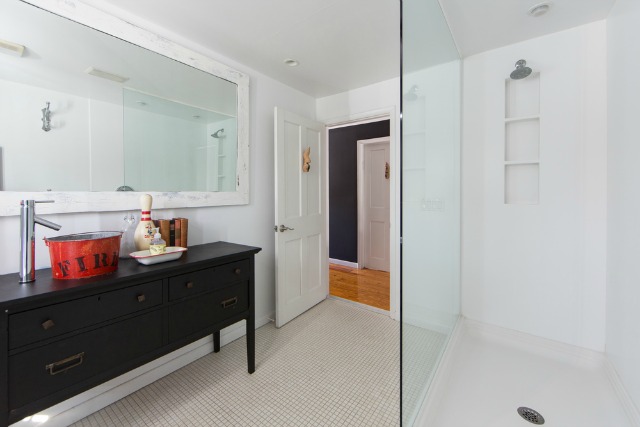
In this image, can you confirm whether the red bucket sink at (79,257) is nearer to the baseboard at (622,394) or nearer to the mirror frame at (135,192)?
the mirror frame at (135,192)

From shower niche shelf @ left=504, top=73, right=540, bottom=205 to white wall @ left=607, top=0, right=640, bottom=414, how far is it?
16.6 inches

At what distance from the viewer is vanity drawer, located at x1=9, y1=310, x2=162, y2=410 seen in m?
1.09

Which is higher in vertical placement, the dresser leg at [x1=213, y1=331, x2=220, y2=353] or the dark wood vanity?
the dark wood vanity

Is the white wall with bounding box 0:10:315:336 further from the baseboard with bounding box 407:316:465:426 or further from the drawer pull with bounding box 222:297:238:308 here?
the baseboard with bounding box 407:316:465:426

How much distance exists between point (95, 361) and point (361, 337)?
6.20 ft

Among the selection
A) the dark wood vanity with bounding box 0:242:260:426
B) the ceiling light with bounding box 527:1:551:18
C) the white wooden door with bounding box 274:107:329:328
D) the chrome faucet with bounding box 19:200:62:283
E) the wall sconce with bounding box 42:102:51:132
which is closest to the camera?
the dark wood vanity with bounding box 0:242:260:426

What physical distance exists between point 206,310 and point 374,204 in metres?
3.48

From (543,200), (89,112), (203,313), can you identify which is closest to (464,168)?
(543,200)

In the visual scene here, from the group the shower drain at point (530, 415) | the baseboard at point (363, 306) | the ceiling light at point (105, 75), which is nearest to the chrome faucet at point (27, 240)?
the ceiling light at point (105, 75)

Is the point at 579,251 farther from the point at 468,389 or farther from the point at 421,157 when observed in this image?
the point at 421,157

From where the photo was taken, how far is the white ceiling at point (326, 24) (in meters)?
1.73

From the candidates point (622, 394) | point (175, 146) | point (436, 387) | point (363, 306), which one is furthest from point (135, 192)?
point (622, 394)

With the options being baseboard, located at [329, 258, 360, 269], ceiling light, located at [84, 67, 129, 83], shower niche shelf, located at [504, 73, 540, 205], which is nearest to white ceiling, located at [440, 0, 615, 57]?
shower niche shelf, located at [504, 73, 540, 205]

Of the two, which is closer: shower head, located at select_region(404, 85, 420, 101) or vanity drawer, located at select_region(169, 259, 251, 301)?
shower head, located at select_region(404, 85, 420, 101)
